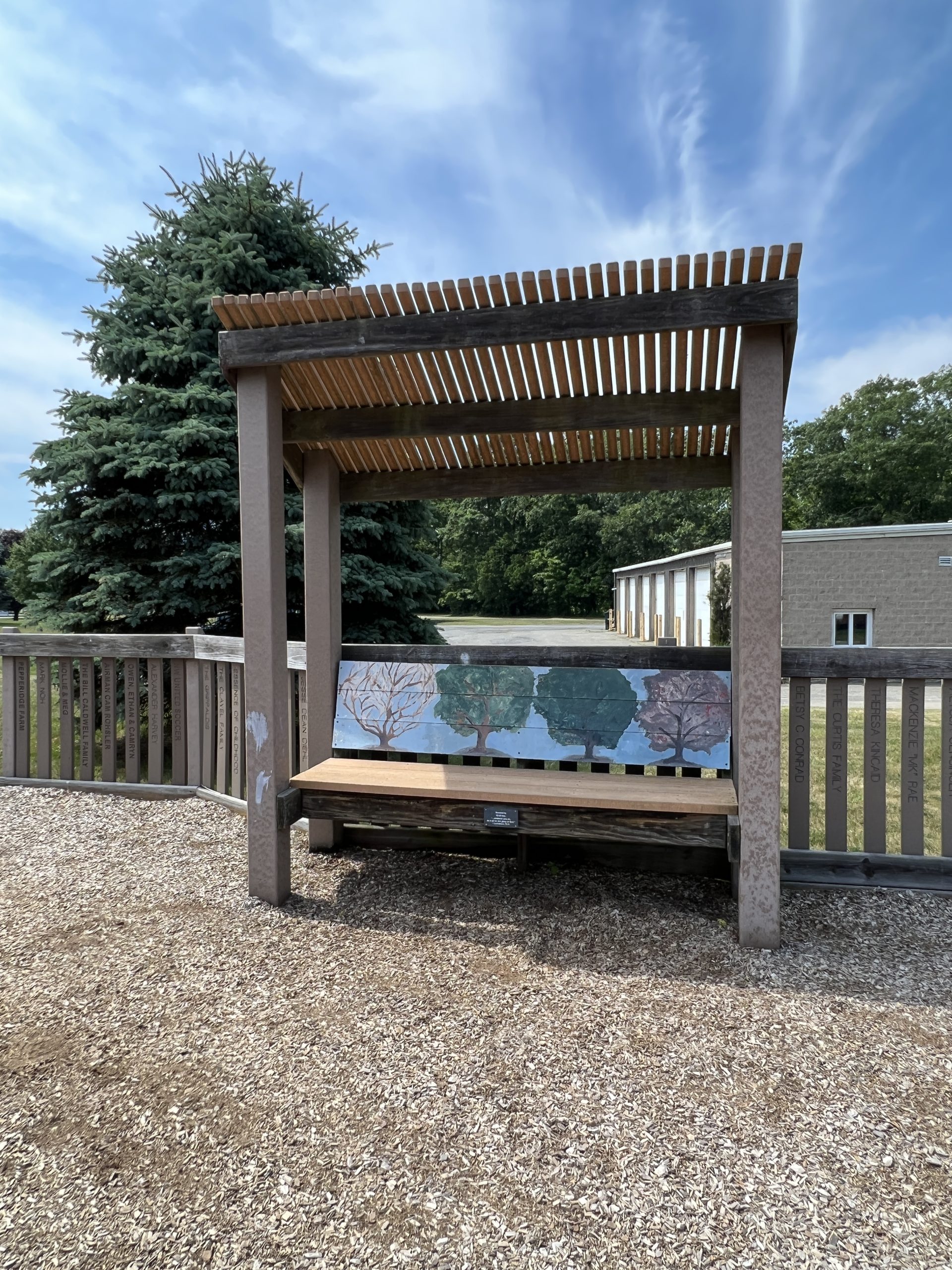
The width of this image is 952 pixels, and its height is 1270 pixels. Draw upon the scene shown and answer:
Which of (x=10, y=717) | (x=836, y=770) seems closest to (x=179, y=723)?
(x=10, y=717)

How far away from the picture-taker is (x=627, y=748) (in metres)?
3.80

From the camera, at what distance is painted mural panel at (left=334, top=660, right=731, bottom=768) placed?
12.3ft

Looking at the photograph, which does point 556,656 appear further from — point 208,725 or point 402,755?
point 208,725

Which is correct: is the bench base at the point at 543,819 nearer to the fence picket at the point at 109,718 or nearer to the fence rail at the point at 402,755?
the fence rail at the point at 402,755

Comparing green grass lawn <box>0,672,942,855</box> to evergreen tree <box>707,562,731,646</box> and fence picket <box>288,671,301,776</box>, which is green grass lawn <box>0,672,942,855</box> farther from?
evergreen tree <box>707,562,731,646</box>

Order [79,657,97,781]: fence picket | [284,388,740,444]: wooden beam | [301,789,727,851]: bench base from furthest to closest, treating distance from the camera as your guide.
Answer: [79,657,97,781]: fence picket
[284,388,740,444]: wooden beam
[301,789,727,851]: bench base

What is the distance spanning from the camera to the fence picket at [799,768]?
3.62 m

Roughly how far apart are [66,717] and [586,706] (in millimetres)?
3971

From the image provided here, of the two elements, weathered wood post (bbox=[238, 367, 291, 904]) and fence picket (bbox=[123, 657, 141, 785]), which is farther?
fence picket (bbox=[123, 657, 141, 785])

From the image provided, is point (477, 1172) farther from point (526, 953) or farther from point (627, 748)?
point (627, 748)

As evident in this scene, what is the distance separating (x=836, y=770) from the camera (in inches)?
143

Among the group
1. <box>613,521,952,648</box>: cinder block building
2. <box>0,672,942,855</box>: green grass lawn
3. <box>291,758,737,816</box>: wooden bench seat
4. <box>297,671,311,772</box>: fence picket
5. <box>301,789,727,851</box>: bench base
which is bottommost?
<box>0,672,942,855</box>: green grass lawn

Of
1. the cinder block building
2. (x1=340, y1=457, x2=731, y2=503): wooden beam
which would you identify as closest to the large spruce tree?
(x1=340, y1=457, x2=731, y2=503): wooden beam

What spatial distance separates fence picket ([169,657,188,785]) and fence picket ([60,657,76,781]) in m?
0.83
